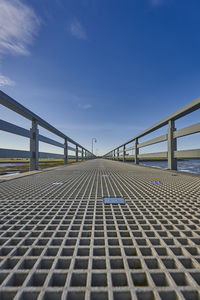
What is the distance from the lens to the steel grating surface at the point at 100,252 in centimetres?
77

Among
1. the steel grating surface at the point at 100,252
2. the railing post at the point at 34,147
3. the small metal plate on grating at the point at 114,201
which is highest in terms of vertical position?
the railing post at the point at 34,147

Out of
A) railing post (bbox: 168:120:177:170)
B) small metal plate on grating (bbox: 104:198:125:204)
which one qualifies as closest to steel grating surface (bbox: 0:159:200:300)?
small metal plate on grating (bbox: 104:198:125:204)

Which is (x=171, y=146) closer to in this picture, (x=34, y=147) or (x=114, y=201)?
(x=114, y=201)

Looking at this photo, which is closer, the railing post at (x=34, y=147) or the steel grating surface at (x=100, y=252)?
the steel grating surface at (x=100, y=252)

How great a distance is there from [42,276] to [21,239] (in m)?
0.47

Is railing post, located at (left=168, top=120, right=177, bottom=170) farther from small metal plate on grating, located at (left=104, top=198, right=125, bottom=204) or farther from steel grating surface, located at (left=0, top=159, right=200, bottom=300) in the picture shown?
small metal plate on grating, located at (left=104, top=198, right=125, bottom=204)

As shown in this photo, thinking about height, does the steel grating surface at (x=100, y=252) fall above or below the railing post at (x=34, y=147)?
below

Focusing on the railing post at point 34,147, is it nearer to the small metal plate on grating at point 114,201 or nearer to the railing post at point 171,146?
the small metal plate on grating at point 114,201

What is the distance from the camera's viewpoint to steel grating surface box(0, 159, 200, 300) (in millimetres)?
771

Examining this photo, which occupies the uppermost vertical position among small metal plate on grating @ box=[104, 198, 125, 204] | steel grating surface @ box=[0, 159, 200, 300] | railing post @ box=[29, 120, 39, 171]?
railing post @ box=[29, 120, 39, 171]

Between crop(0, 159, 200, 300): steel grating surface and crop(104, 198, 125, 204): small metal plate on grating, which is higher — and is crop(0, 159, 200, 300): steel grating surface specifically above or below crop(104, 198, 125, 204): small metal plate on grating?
below

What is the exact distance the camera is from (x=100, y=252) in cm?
108

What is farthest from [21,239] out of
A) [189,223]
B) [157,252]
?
[189,223]

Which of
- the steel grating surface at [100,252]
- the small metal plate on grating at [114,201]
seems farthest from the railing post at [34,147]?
the small metal plate on grating at [114,201]
